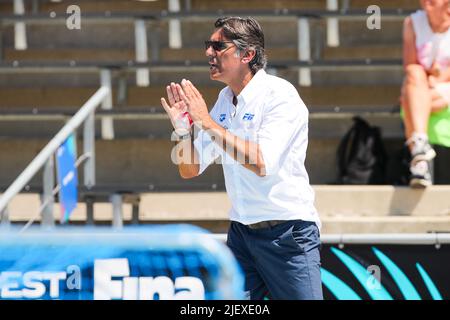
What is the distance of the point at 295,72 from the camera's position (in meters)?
8.06

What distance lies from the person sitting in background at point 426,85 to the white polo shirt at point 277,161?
8.49 feet

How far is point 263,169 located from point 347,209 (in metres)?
3.07

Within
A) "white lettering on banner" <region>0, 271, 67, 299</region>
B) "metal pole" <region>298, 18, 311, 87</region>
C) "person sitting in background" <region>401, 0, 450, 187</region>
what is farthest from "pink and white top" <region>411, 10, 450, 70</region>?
"white lettering on banner" <region>0, 271, 67, 299</region>

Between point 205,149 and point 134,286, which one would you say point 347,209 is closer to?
point 205,149

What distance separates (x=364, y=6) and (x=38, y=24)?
2717 mm

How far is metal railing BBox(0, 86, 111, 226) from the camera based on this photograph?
5855 mm

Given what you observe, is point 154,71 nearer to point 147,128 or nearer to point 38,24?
point 147,128

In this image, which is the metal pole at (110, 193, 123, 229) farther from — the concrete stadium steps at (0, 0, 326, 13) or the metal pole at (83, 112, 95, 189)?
the concrete stadium steps at (0, 0, 326, 13)

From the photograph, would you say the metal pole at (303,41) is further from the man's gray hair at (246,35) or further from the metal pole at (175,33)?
the man's gray hair at (246,35)

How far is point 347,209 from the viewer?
6.71m

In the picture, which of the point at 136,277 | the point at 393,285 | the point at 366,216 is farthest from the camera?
the point at 366,216

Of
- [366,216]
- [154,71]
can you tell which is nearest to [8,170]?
[154,71]

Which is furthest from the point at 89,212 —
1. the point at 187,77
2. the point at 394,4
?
the point at 394,4

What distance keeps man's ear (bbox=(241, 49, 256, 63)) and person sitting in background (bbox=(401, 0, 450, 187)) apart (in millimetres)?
2577
